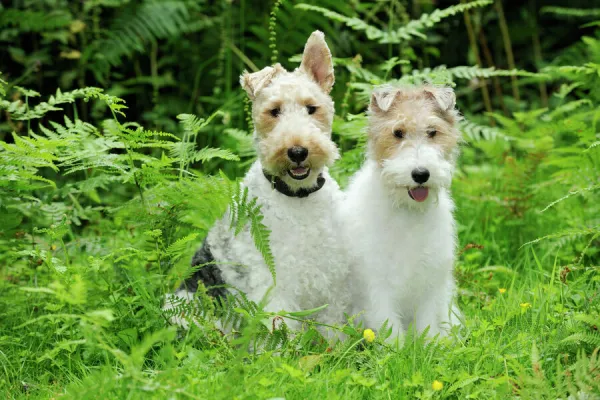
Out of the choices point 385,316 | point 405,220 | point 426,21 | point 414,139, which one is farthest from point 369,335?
point 426,21

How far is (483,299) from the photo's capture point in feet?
14.6

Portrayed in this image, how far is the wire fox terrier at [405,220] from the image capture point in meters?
3.66

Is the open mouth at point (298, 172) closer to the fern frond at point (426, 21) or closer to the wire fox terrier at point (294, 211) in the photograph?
the wire fox terrier at point (294, 211)

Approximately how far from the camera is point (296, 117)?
3773 mm

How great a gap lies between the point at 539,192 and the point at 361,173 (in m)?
2.15

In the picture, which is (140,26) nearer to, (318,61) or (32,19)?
(32,19)

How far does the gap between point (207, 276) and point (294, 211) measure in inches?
28.1

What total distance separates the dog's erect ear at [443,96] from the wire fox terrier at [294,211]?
590 millimetres

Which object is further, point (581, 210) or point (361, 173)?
point (581, 210)

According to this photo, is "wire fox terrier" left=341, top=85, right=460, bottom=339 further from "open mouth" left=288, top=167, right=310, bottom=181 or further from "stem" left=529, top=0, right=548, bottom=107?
"stem" left=529, top=0, right=548, bottom=107

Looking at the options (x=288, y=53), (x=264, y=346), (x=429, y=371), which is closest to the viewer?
(x=429, y=371)

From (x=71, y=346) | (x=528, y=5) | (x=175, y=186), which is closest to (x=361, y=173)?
(x=175, y=186)

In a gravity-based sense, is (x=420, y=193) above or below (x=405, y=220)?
above

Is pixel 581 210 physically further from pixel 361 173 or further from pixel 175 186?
pixel 175 186
